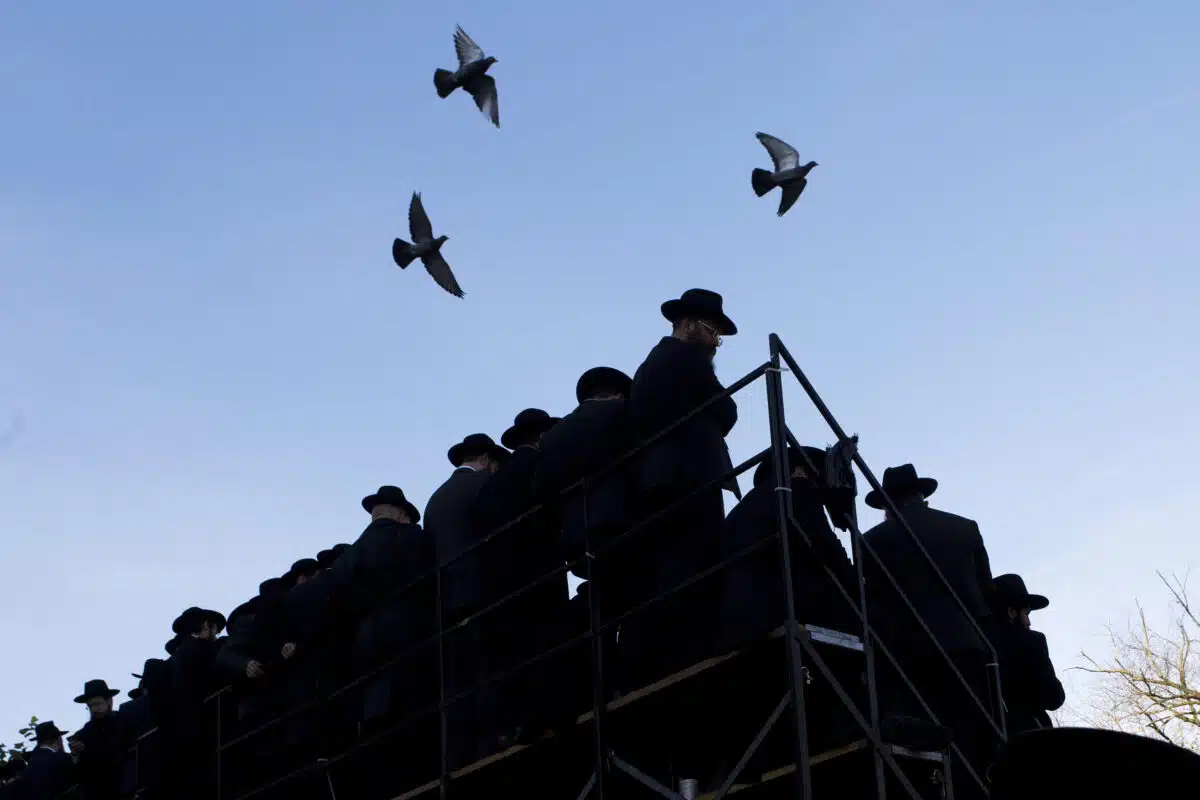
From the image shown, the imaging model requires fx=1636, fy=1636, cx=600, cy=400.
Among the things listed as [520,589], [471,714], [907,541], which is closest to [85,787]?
[471,714]

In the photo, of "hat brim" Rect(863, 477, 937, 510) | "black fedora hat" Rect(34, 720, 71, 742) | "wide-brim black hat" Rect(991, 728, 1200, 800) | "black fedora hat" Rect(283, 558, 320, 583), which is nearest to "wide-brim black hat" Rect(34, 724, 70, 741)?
"black fedora hat" Rect(34, 720, 71, 742)

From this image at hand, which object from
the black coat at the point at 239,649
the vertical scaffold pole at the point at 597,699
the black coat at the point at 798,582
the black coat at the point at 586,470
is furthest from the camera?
the black coat at the point at 239,649

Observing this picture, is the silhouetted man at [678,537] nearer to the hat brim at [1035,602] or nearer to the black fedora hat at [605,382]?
the black fedora hat at [605,382]

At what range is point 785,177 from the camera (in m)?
12.6

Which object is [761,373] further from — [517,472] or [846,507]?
[517,472]

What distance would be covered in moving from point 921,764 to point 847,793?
0.40 meters

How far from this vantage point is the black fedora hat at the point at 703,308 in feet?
29.8

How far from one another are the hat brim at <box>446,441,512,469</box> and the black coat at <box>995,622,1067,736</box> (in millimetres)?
3327

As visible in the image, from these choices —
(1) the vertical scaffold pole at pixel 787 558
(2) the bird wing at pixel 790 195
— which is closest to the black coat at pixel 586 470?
(1) the vertical scaffold pole at pixel 787 558

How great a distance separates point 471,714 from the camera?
9812 mm

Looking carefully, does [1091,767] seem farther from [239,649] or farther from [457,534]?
[239,649]

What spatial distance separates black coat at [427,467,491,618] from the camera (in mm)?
9633

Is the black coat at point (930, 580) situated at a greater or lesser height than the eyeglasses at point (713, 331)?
lesser

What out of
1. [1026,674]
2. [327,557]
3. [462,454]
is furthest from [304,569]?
[1026,674]
